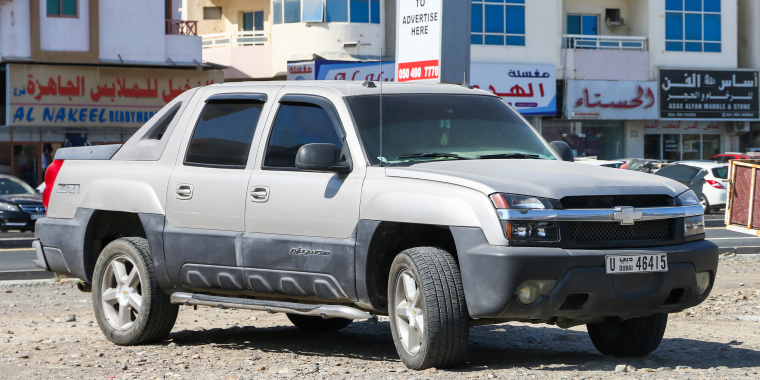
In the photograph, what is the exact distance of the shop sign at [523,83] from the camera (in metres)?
38.9

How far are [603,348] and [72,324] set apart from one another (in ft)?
14.6

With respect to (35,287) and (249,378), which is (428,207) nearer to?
(249,378)

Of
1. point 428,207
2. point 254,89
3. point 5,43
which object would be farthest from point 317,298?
point 5,43

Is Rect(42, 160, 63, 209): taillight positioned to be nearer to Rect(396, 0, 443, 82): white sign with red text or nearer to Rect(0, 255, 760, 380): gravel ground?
Rect(0, 255, 760, 380): gravel ground

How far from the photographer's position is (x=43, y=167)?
105ft

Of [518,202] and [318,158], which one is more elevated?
[318,158]

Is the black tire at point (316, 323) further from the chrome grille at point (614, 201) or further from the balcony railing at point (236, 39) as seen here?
the balcony railing at point (236, 39)

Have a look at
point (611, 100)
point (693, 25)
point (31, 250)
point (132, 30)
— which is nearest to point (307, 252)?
point (31, 250)

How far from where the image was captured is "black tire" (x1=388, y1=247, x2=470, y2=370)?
5.37 metres

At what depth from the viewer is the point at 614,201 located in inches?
213

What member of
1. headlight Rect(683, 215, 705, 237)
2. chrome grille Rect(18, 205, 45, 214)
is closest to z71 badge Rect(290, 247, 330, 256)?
headlight Rect(683, 215, 705, 237)

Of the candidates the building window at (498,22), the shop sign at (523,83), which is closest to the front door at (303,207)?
the shop sign at (523,83)

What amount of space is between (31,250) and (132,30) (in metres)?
16.1

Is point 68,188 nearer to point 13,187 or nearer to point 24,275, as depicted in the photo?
point 24,275
